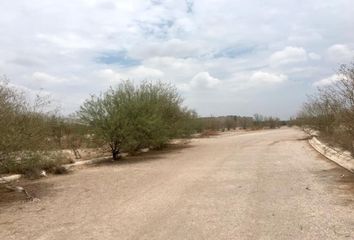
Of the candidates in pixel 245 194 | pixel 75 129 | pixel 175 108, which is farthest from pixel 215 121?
pixel 245 194

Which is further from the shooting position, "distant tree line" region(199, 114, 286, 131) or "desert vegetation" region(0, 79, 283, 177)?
"distant tree line" region(199, 114, 286, 131)

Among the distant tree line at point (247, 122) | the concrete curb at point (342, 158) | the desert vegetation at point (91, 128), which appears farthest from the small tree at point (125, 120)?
the distant tree line at point (247, 122)

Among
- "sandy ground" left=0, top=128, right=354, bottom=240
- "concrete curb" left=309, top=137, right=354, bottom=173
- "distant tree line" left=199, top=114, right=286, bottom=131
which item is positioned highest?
"distant tree line" left=199, top=114, right=286, bottom=131

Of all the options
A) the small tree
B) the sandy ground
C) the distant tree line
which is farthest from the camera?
the distant tree line

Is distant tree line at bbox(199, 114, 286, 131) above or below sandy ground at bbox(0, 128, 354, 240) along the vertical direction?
above

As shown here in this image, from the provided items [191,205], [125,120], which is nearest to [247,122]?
[125,120]

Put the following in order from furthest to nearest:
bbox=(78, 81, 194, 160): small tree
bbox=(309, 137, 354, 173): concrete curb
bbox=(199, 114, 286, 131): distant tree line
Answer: bbox=(199, 114, 286, 131): distant tree line
bbox=(78, 81, 194, 160): small tree
bbox=(309, 137, 354, 173): concrete curb

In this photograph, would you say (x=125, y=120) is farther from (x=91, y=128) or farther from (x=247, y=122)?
(x=247, y=122)

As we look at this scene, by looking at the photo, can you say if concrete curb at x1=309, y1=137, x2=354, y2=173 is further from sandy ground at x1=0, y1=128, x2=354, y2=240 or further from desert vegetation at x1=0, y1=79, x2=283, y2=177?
desert vegetation at x1=0, y1=79, x2=283, y2=177

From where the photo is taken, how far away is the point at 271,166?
20.7 m

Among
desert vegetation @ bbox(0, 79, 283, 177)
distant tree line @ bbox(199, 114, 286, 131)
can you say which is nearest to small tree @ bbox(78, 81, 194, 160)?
desert vegetation @ bbox(0, 79, 283, 177)

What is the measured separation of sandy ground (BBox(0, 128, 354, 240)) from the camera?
30.4ft

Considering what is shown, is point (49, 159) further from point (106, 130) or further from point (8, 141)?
point (106, 130)

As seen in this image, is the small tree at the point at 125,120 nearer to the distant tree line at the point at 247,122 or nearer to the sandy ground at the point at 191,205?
the sandy ground at the point at 191,205
